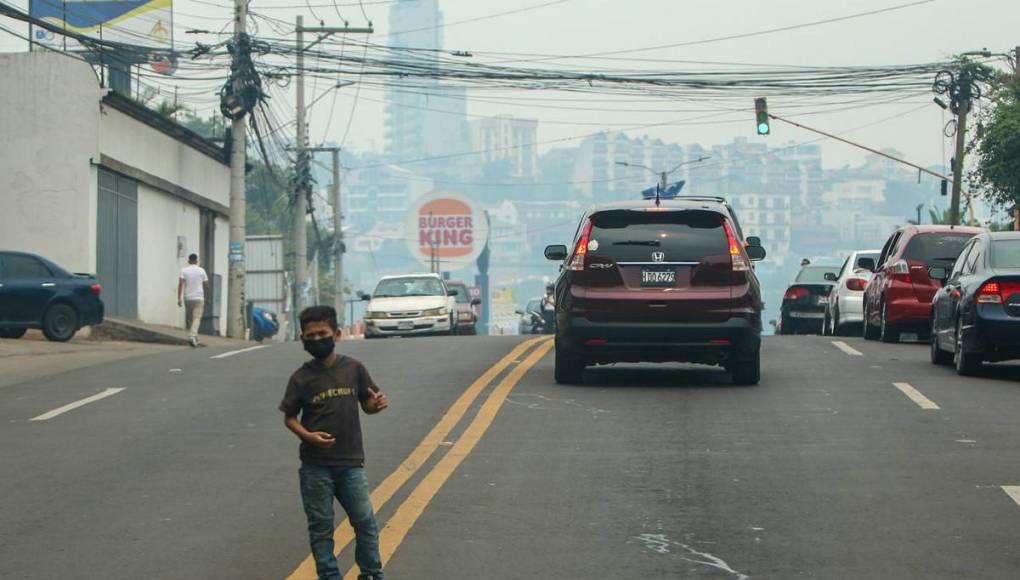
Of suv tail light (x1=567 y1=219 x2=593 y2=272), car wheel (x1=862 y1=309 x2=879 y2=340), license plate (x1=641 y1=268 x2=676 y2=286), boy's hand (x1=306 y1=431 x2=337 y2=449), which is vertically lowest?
car wheel (x1=862 y1=309 x2=879 y2=340)

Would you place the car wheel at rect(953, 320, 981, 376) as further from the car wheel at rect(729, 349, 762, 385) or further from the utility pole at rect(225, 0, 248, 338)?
the utility pole at rect(225, 0, 248, 338)

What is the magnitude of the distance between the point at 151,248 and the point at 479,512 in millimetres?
32862

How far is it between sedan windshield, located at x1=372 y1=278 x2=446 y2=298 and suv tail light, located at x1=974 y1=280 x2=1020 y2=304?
72.2 ft

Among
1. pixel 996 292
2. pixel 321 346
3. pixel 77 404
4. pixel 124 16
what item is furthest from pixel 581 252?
pixel 124 16

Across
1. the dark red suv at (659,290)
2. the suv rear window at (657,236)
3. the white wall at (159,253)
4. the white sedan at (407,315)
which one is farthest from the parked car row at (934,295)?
the white wall at (159,253)

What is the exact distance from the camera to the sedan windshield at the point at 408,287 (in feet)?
129

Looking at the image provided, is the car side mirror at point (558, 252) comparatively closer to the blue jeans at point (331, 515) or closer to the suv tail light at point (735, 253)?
the suv tail light at point (735, 253)

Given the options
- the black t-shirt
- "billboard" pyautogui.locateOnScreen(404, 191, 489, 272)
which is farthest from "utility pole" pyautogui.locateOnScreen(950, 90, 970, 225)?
"billboard" pyautogui.locateOnScreen(404, 191, 489, 272)

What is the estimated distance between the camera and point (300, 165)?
5506 centimetres

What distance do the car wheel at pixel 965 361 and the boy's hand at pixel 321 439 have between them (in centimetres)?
1160

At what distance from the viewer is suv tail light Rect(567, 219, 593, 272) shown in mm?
17141

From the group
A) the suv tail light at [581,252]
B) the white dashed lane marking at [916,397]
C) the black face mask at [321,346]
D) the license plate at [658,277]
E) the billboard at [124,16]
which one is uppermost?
the billboard at [124,16]

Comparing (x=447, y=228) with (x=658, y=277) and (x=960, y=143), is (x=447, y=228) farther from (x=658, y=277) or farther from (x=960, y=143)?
(x=658, y=277)

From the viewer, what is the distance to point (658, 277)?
56.0ft
